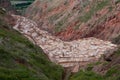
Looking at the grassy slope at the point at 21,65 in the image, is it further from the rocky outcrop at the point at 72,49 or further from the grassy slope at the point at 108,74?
the rocky outcrop at the point at 72,49

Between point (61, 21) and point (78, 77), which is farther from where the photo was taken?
point (61, 21)

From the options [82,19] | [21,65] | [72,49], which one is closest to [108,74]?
[21,65]

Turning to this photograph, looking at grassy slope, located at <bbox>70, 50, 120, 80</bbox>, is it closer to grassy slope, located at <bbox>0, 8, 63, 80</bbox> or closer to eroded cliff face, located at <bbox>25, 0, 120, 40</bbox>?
grassy slope, located at <bbox>0, 8, 63, 80</bbox>

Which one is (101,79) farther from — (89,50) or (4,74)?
(89,50)

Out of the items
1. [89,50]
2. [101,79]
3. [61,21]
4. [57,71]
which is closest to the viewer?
[101,79]

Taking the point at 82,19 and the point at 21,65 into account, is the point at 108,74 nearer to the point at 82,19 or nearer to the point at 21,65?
the point at 21,65

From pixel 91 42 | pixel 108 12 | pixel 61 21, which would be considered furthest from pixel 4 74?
pixel 61 21

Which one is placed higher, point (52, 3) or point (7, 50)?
point (7, 50)
